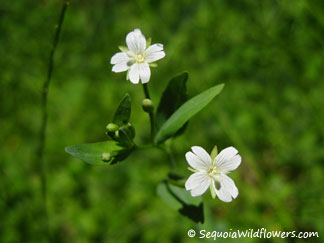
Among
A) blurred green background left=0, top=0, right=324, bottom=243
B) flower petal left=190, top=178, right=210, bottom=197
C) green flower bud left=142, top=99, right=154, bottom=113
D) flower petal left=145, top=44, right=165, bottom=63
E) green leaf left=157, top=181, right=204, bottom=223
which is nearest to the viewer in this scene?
flower petal left=190, top=178, right=210, bottom=197

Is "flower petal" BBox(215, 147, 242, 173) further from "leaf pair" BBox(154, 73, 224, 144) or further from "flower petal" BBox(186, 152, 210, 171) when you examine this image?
"leaf pair" BBox(154, 73, 224, 144)

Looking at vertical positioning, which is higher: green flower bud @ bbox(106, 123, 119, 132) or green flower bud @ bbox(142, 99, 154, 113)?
green flower bud @ bbox(142, 99, 154, 113)

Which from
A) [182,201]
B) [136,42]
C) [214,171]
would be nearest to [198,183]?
[214,171]

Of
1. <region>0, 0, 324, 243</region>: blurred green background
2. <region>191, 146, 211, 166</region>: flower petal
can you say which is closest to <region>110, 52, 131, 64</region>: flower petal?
<region>191, 146, 211, 166</region>: flower petal

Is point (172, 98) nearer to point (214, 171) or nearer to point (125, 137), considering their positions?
point (125, 137)

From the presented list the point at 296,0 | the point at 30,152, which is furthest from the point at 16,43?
the point at 296,0

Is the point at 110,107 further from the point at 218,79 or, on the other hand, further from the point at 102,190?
the point at 218,79

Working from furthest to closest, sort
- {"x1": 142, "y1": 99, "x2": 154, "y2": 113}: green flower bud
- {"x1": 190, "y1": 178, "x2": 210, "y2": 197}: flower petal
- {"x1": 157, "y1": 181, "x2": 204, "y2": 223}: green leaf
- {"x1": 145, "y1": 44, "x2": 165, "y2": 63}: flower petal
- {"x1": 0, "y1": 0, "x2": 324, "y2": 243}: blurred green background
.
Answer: {"x1": 0, "y1": 0, "x2": 324, "y2": 243}: blurred green background < {"x1": 157, "y1": 181, "x2": 204, "y2": 223}: green leaf < {"x1": 145, "y1": 44, "x2": 165, "y2": 63}: flower petal < {"x1": 142, "y1": 99, "x2": 154, "y2": 113}: green flower bud < {"x1": 190, "y1": 178, "x2": 210, "y2": 197}: flower petal
